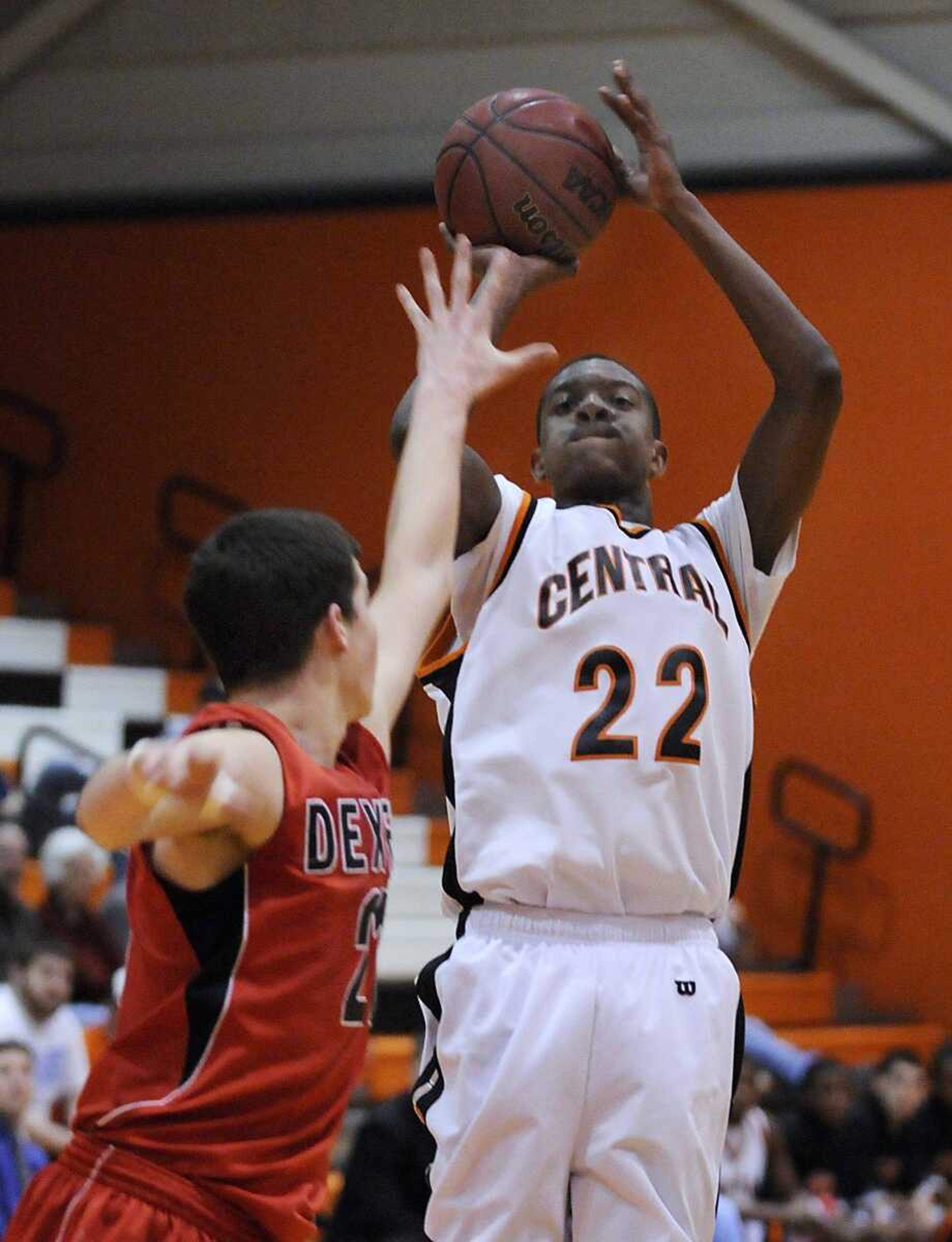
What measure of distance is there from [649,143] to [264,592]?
152cm

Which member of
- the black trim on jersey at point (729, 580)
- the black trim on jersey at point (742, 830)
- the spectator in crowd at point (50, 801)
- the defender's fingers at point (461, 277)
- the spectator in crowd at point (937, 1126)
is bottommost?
the spectator in crowd at point (937, 1126)

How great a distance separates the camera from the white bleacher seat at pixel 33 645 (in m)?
11.7

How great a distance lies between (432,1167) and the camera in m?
3.68

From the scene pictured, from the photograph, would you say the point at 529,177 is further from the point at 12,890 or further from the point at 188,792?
the point at 12,890

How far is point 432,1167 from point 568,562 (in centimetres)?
112

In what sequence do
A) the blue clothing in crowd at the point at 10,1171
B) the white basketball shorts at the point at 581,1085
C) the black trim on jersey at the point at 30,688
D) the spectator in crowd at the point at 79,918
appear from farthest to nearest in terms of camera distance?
the black trim on jersey at the point at 30,688 → the spectator in crowd at the point at 79,918 → the blue clothing in crowd at the point at 10,1171 → the white basketball shorts at the point at 581,1085

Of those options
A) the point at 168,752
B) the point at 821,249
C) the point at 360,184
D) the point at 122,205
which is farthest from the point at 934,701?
the point at 168,752

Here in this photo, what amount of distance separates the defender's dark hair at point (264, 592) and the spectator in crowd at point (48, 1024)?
14.3ft

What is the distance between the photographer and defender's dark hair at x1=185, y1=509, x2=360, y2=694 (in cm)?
273

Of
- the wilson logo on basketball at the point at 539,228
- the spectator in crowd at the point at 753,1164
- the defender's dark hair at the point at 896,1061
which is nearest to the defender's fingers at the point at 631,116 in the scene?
the wilson logo on basketball at the point at 539,228

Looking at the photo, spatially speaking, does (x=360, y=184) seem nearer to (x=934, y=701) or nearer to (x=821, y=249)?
(x=821, y=249)

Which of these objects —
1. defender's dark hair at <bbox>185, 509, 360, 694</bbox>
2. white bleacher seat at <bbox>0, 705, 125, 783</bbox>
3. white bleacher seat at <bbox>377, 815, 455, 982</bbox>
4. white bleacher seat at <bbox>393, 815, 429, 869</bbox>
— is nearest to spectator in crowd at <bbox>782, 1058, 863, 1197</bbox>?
white bleacher seat at <bbox>377, 815, 455, 982</bbox>

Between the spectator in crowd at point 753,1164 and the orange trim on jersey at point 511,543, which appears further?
the spectator in crowd at point 753,1164

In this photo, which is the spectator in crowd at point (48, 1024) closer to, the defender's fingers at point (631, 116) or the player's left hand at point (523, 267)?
the player's left hand at point (523, 267)
